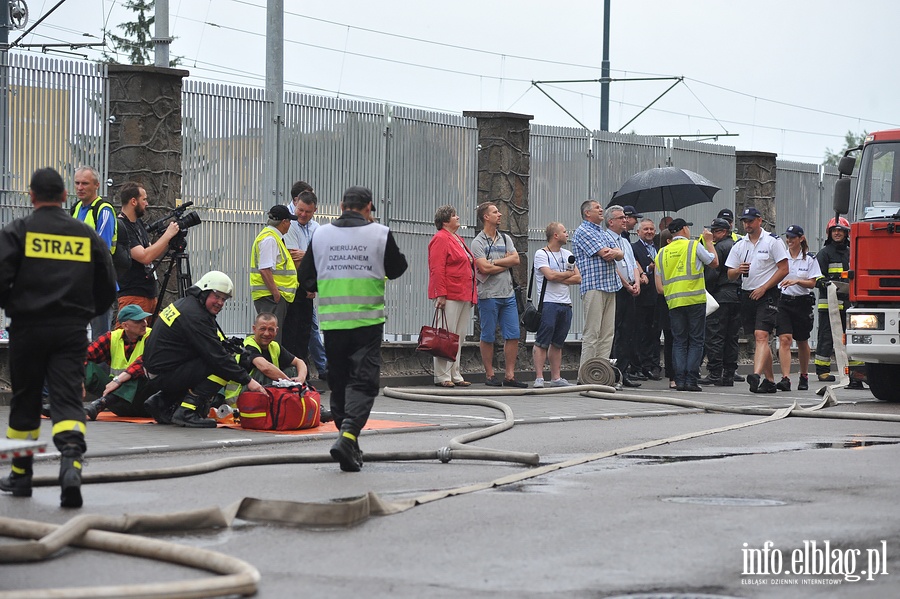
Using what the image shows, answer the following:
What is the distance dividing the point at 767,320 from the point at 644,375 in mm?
2543

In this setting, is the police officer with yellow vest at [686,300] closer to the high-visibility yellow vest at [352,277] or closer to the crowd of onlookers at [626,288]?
the crowd of onlookers at [626,288]

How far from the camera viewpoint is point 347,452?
970 centimetres

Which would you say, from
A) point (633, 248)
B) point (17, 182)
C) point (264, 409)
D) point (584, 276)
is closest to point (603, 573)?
point (264, 409)

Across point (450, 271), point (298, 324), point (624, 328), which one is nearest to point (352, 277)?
point (298, 324)

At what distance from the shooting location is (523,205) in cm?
2097

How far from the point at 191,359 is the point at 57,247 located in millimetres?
4118

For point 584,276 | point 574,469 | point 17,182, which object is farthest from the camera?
point 584,276

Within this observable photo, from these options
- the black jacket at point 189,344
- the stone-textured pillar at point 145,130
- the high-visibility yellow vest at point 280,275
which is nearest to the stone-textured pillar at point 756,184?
the high-visibility yellow vest at point 280,275

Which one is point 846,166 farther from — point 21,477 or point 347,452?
point 21,477

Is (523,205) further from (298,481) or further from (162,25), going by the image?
(298,481)

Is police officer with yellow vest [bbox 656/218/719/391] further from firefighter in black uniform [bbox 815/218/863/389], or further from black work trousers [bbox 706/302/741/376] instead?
firefighter in black uniform [bbox 815/218/863/389]

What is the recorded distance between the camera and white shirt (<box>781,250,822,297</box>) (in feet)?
62.0

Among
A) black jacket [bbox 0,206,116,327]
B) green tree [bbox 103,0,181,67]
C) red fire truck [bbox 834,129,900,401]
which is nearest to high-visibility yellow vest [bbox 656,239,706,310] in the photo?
red fire truck [bbox 834,129,900,401]

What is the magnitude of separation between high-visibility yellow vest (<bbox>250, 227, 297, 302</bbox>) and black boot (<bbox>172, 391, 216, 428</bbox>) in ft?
11.4
